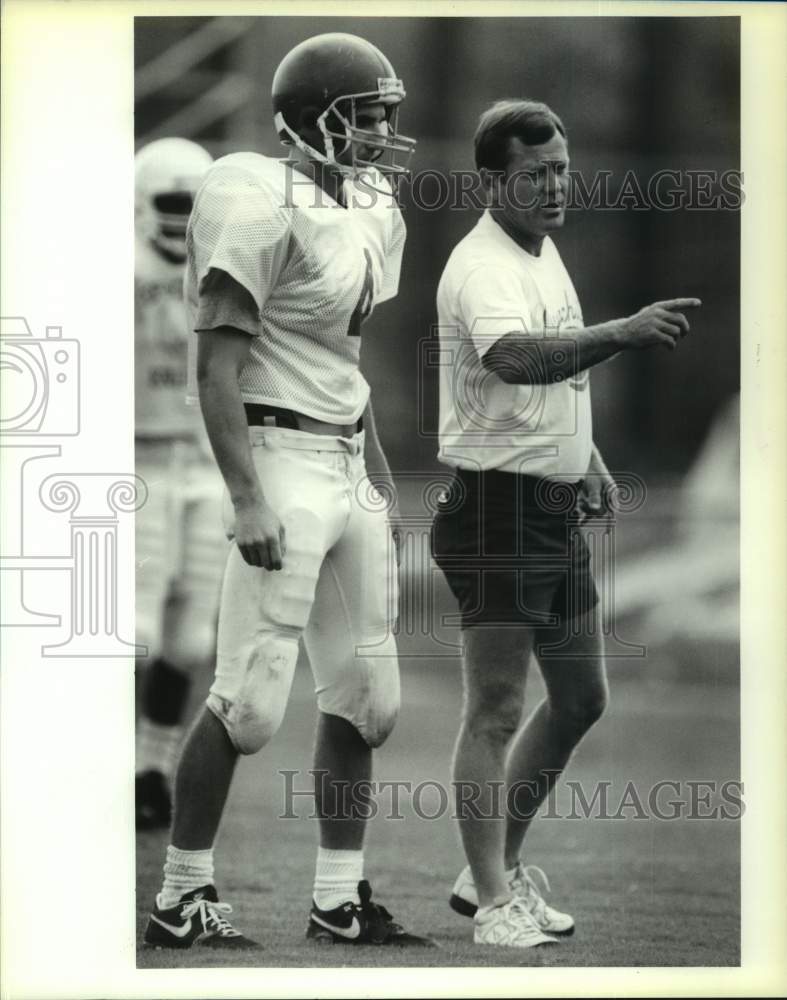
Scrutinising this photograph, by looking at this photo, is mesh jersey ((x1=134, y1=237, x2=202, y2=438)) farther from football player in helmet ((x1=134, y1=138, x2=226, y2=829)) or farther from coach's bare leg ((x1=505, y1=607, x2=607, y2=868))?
coach's bare leg ((x1=505, y1=607, x2=607, y2=868))

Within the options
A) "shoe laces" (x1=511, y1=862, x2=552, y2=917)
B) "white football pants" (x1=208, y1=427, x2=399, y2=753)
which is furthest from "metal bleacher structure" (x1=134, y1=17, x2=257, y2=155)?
"shoe laces" (x1=511, y1=862, x2=552, y2=917)

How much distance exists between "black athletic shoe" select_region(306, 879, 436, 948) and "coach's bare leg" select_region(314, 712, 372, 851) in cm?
13

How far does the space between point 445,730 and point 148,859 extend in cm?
87

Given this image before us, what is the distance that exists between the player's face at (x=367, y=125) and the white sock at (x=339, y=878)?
1847 mm

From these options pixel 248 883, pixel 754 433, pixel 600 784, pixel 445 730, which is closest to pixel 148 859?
pixel 248 883

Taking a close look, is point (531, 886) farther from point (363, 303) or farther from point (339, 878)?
point (363, 303)

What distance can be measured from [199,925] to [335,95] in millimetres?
2227

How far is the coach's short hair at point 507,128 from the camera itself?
5.60m

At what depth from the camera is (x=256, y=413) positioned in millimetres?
5402

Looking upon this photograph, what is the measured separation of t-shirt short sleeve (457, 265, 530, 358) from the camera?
5.55 metres

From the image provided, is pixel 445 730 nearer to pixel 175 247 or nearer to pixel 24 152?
pixel 175 247

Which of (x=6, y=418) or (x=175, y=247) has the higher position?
(x=175, y=247)

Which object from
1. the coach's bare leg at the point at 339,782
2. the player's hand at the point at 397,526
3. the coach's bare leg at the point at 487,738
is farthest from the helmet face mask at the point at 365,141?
the coach's bare leg at the point at 339,782

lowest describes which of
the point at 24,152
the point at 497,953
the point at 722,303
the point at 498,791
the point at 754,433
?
the point at 497,953
